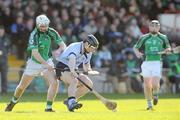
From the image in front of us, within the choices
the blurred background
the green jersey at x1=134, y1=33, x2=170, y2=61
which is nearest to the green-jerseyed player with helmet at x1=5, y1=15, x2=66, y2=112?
the green jersey at x1=134, y1=33, x2=170, y2=61

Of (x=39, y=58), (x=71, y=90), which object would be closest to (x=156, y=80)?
(x=71, y=90)

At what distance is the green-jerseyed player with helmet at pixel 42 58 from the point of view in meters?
16.9

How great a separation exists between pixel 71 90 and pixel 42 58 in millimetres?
1014

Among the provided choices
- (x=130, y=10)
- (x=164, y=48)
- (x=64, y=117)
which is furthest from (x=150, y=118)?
(x=130, y=10)

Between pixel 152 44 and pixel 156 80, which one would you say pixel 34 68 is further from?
pixel 152 44

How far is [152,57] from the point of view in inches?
780

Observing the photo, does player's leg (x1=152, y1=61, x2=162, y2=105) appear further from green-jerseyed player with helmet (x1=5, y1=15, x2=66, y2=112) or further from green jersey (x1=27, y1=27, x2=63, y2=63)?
green jersey (x1=27, y1=27, x2=63, y2=63)

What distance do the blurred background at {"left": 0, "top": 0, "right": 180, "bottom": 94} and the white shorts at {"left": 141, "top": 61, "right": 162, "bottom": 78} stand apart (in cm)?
830

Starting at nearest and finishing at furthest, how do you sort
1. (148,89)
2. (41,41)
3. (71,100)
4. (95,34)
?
(71,100) < (41,41) < (148,89) < (95,34)

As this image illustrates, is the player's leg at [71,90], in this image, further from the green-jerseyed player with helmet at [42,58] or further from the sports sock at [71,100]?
the green-jerseyed player with helmet at [42,58]

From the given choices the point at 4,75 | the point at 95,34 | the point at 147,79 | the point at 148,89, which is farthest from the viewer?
the point at 95,34

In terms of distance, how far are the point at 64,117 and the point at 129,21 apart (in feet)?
54.9

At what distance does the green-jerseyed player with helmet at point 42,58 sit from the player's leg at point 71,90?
279 mm

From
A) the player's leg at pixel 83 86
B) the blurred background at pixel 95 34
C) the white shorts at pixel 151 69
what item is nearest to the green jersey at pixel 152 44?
the white shorts at pixel 151 69
